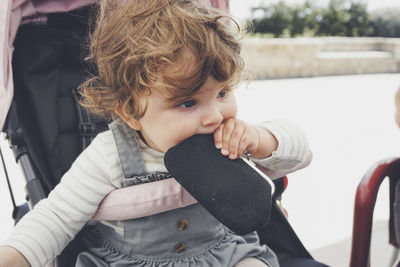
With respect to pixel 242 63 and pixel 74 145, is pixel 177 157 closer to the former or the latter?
pixel 242 63

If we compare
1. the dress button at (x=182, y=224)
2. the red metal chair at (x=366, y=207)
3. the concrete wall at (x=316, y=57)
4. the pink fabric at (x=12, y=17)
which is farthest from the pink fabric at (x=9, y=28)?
the concrete wall at (x=316, y=57)

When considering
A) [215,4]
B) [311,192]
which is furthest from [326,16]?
[215,4]

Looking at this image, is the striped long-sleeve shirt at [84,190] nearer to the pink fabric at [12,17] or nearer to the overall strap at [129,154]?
the overall strap at [129,154]

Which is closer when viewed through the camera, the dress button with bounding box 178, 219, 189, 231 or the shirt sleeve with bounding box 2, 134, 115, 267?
the shirt sleeve with bounding box 2, 134, 115, 267

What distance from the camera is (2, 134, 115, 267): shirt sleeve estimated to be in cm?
84

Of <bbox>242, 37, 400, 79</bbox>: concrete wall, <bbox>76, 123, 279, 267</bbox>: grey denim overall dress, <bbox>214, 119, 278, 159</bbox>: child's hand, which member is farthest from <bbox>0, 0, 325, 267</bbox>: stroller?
<bbox>242, 37, 400, 79</bbox>: concrete wall

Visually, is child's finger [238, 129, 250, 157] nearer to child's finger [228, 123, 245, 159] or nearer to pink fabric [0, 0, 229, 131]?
child's finger [228, 123, 245, 159]

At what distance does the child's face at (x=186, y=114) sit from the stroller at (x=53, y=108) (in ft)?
1.41

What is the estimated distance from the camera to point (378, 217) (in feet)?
7.89

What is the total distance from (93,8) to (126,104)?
0.56m

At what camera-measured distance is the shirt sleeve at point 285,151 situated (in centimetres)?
94

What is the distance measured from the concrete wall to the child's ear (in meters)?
5.21

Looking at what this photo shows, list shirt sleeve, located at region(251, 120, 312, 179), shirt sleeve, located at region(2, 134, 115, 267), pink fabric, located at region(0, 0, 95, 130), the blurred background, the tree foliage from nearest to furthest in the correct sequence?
shirt sleeve, located at region(2, 134, 115, 267)
shirt sleeve, located at region(251, 120, 312, 179)
pink fabric, located at region(0, 0, 95, 130)
the blurred background
the tree foliage

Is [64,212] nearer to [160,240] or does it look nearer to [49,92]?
[160,240]
